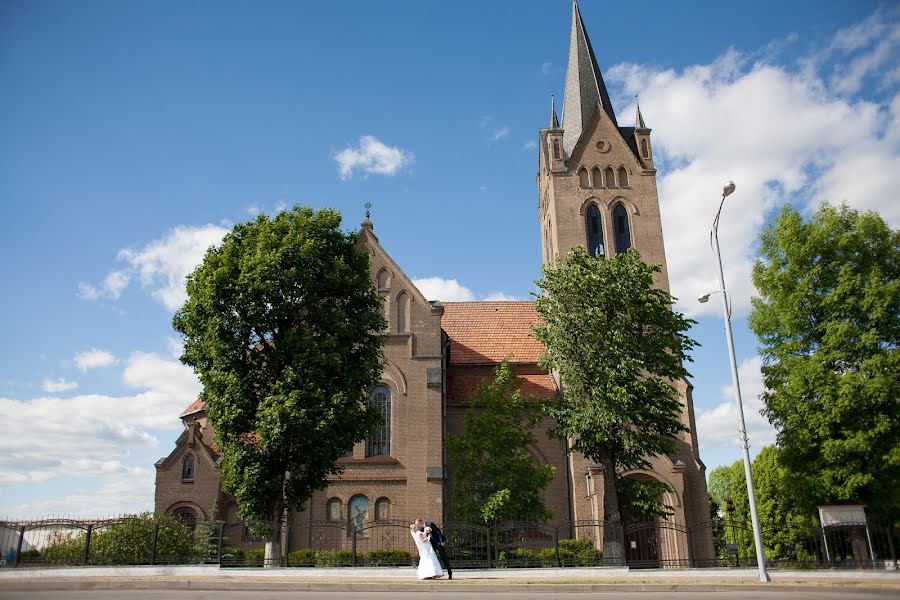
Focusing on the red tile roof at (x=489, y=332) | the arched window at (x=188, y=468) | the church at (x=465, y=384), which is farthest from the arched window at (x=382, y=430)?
the arched window at (x=188, y=468)

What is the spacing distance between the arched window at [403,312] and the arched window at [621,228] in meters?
12.4

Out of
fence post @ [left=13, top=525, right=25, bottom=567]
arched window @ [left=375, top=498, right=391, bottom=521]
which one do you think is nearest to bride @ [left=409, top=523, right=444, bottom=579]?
fence post @ [left=13, top=525, right=25, bottom=567]

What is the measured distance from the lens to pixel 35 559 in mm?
19656

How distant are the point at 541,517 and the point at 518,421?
12.9 ft

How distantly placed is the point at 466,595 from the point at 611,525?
→ 9139 millimetres

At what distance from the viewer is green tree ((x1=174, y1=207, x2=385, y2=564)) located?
2070cm

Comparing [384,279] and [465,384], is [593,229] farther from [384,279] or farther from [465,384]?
[384,279]

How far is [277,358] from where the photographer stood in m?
22.0

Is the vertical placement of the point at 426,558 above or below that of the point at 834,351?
below

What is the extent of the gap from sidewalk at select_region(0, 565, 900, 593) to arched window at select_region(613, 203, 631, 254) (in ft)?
67.5

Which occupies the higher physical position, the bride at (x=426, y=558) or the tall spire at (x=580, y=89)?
the tall spire at (x=580, y=89)

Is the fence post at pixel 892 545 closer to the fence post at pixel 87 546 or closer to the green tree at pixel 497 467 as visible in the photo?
the green tree at pixel 497 467

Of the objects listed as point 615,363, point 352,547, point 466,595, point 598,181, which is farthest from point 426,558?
point 598,181

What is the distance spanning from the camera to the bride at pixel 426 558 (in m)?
16.9
